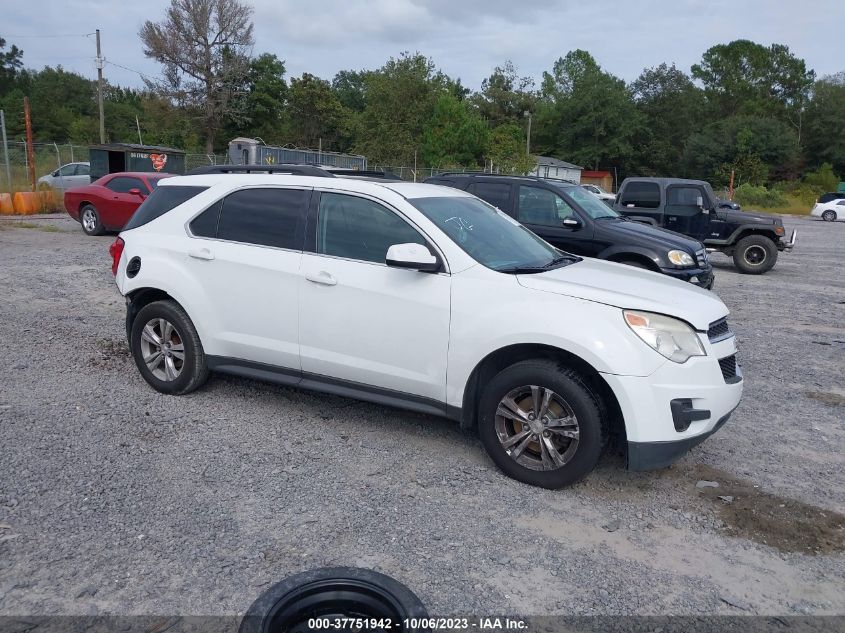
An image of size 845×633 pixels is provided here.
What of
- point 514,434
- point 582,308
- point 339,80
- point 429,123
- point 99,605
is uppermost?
point 339,80

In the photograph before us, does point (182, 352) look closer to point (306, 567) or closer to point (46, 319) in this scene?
point (306, 567)

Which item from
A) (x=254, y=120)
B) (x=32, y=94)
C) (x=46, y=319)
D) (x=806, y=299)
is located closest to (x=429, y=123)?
(x=254, y=120)

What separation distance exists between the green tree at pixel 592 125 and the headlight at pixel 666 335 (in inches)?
3002

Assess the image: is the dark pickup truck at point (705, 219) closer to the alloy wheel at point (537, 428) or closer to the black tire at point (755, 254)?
the black tire at point (755, 254)

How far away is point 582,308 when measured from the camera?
4.04 meters

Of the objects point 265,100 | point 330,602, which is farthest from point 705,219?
point 265,100

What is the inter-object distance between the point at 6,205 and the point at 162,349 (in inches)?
767

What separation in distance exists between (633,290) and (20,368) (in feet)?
17.1

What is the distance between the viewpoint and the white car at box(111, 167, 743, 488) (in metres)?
3.95

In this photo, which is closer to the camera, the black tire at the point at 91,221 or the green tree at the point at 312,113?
the black tire at the point at 91,221

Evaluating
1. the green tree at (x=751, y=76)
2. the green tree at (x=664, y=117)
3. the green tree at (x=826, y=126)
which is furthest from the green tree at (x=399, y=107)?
the green tree at (x=751, y=76)

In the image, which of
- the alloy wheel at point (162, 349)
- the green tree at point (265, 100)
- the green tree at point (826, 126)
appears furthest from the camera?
the green tree at point (826, 126)

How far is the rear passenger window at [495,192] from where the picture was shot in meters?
9.88

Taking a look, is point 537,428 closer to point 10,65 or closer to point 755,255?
point 755,255
